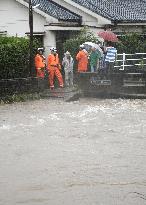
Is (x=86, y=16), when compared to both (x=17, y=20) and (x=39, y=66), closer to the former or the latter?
(x=17, y=20)

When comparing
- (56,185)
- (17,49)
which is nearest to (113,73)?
(17,49)

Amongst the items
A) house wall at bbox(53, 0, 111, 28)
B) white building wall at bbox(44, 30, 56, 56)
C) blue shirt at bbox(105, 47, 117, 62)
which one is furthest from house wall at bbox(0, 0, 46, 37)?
blue shirt at bbox(105, 47, 117, 62)

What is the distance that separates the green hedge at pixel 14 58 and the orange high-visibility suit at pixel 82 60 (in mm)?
2383

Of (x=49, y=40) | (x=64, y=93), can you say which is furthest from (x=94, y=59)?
(x=49, y=40)

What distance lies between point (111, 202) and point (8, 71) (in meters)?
10.8

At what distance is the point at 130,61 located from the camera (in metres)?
21.3

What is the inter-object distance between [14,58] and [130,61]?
6004 millimetres

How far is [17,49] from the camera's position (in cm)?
1795

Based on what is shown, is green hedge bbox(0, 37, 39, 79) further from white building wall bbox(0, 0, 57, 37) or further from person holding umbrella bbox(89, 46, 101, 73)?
white building wall bbox(0, 0, 57, 37)

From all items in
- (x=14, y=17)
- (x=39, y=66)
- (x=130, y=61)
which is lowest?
(x=39, y=66)

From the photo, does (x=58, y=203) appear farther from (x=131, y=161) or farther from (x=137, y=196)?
(x=131, y=161)

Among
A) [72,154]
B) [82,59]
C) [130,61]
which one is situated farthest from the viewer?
[130,61]

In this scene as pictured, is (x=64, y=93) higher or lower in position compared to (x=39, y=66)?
lower

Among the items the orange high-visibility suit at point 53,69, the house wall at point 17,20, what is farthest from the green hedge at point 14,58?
the house wall at point 17,20
